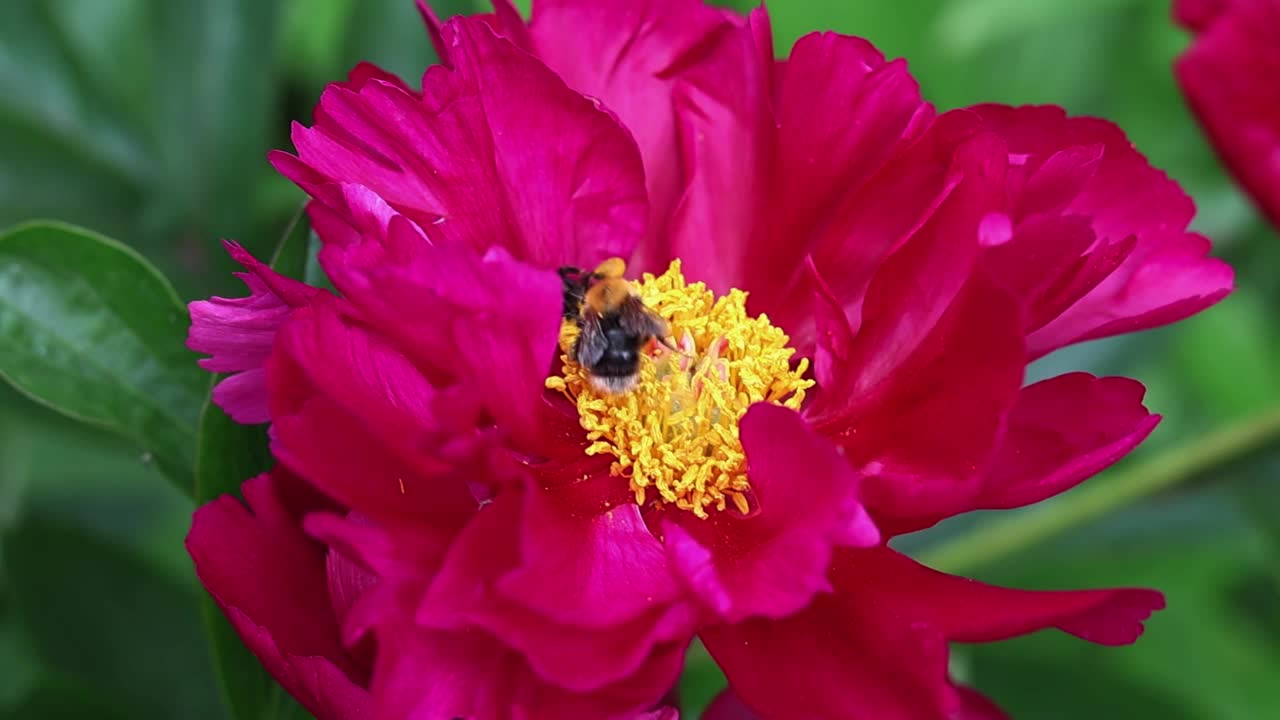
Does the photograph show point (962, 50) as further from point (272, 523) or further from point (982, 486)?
point (272, 523)

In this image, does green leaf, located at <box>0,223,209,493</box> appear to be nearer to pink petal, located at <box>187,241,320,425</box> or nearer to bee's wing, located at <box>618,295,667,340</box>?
pink petal, located at <box>187,241,320,425</box>

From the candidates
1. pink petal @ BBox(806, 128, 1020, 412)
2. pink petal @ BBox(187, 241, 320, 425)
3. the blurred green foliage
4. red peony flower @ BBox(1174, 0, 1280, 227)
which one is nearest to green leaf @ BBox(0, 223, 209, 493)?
the blurred green foliage

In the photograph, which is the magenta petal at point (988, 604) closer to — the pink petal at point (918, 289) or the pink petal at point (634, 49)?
the pink petal at point (918, 289)

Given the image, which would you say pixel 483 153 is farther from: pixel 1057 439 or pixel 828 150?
pixel 1057 439

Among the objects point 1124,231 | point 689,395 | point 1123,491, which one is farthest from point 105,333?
point 1123,491

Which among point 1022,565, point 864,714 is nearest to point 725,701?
point 864,714
